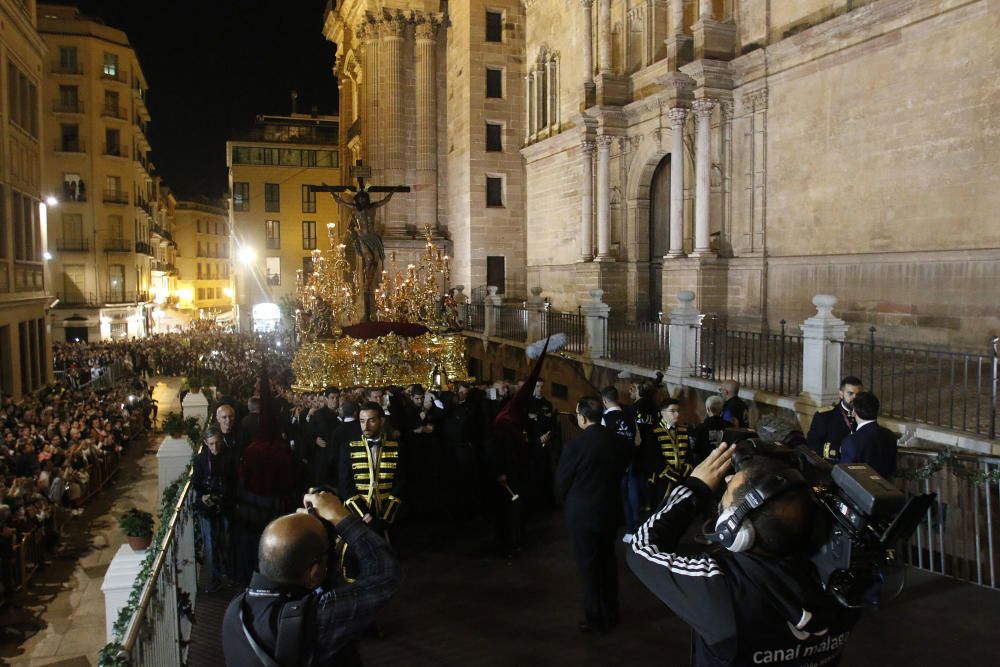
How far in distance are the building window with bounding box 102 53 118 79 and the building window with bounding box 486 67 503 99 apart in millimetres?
29568

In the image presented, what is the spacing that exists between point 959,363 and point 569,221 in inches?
546

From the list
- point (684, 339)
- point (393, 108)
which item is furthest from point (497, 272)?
point (684, 339)

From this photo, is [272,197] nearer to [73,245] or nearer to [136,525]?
[73,245]

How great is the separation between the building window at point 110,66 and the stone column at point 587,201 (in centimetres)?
3669

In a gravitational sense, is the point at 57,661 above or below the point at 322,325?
below

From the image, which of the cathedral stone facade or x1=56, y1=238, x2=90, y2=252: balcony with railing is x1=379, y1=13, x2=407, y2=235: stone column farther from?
x1=56, y1=238, x2=90, y2=252: balcony with railing

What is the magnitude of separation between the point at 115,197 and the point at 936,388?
47.5 meters

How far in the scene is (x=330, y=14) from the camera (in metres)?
42.2

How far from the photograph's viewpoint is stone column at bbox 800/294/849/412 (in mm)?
9781

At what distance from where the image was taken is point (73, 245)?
45000 millimetres

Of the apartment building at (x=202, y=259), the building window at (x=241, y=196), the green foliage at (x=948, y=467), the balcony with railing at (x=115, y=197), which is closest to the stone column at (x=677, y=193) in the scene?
the green foliage at (x=948, y=467)

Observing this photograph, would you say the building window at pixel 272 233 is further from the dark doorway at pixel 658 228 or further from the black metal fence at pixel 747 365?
the black metal fence at pixel 747 365

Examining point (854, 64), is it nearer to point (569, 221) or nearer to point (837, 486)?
point (569, 221)

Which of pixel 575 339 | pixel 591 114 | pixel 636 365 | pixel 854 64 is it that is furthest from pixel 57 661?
pixel 591 114
